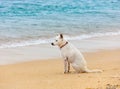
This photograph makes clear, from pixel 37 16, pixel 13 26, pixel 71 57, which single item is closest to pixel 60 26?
pixel 13 26

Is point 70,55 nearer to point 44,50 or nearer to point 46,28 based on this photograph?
point 44,50

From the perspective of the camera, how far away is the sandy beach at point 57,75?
24.5 feet

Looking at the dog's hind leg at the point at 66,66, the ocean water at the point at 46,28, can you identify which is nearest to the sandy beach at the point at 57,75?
the dog's hind leg at the point at 66,66

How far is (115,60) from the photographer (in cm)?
1059

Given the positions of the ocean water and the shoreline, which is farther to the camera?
the ocean water

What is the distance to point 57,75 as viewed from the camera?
8.74m

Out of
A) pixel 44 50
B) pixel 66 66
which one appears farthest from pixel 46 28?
pixel 66 66

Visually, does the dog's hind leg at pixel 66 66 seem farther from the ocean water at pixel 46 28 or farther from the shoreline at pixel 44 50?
the ocean water at pixel 46 28

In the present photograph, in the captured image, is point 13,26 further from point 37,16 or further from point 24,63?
point 24,63

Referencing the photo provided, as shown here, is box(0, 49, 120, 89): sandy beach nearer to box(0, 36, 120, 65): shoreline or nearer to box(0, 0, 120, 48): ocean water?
box(0, 36, 120, 65): shoreline

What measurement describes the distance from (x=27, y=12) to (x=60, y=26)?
6432 millimetres

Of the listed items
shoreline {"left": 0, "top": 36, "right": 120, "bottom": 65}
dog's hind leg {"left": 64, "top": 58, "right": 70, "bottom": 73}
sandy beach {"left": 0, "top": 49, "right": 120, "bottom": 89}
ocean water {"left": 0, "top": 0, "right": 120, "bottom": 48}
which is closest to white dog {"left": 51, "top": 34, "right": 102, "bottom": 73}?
dog's hind leg {"left": 64, "top": 58, "right": 70, "bottom": 73}

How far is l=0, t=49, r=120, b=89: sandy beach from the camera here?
7453 millimetres

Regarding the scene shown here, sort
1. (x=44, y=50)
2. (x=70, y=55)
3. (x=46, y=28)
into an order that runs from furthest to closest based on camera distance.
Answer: (x=46, y=28) → (x=44, y=50) → (x=70, y=55)
